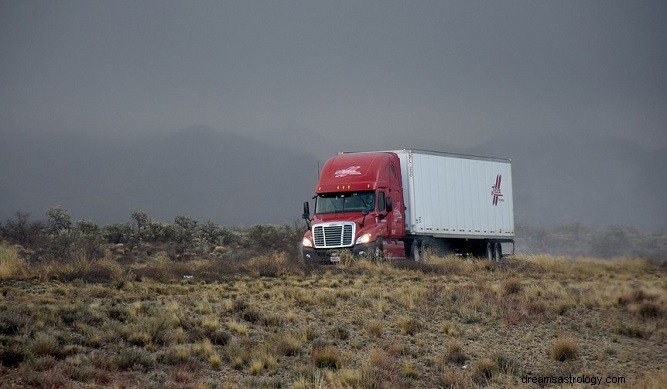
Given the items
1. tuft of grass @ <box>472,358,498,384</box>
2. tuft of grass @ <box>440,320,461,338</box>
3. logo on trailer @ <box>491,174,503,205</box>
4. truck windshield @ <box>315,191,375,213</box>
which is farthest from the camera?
logo on trailer @ <box>491,174,503,205</box>

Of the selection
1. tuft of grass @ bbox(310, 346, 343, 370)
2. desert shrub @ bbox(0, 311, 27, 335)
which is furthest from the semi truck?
desert shrub @ bbox(0, 311, 27, 335)

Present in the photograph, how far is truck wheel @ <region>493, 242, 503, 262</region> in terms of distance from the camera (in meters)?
43.6

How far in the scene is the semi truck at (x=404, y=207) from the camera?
32.8 m

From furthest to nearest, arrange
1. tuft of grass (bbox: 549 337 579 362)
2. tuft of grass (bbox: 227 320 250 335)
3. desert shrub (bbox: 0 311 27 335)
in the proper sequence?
tuft of grass (bbox: 227 320 250 335) → tuft of grass (bbox: 549 337 579 362) → desert shrub (bbox: 0 311 27 335)

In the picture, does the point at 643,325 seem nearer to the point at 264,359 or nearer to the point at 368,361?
the point at 368,361

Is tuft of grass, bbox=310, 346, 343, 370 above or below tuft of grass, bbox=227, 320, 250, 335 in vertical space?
below

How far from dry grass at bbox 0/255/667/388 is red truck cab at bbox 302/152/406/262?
5.38 metres

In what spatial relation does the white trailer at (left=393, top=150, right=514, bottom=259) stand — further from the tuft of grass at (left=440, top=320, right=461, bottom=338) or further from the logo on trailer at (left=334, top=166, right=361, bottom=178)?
the tuft of grass at (left=440, top=320, right=461, bottom=338)

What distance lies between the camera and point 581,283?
29.5m

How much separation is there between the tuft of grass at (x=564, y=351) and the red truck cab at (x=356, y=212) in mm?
15481

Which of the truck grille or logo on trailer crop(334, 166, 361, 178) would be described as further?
logo on trailer crop(334, 166, 361, 178)

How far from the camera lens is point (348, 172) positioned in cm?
3369

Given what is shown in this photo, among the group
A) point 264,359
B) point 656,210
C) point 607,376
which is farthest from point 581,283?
point 656,210

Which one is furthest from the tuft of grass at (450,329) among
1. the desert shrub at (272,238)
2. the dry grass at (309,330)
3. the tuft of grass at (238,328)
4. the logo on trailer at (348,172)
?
the desert shrub at (272,238)
